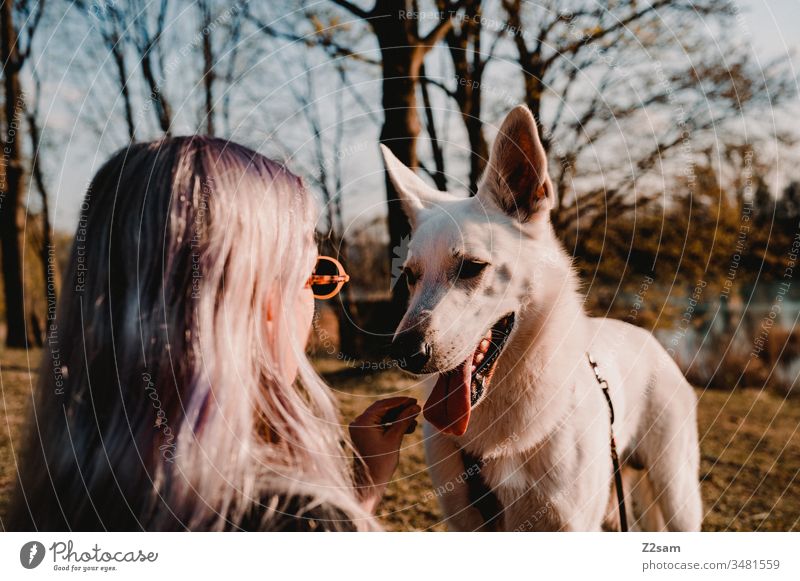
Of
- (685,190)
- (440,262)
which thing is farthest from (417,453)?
(685,190)

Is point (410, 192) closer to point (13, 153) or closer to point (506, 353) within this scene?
point (506, 353)

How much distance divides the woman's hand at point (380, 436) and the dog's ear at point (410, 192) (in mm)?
883

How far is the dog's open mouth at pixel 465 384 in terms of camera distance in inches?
96.0

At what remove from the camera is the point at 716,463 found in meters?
5.57

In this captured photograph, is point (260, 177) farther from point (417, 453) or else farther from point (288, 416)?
point (417, 453)

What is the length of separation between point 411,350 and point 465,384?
353mm

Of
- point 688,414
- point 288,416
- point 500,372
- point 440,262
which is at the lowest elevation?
point 688,414

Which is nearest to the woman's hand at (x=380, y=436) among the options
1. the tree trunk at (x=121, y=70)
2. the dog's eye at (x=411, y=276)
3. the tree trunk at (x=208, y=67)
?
the dog's eye at (x=411, y=276)

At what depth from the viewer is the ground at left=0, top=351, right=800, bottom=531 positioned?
4.29 metres

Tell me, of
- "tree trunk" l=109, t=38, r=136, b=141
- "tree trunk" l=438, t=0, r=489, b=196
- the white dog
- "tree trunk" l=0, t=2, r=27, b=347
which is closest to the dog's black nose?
the white dog

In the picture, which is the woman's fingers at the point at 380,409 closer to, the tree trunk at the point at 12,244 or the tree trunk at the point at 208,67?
the tree trunk at the point at 208,67

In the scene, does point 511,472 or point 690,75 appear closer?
point 511,472

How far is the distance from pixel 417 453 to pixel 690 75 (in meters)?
4.30

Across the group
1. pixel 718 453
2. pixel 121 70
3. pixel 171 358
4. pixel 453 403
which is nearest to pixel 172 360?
pixel 171 358
